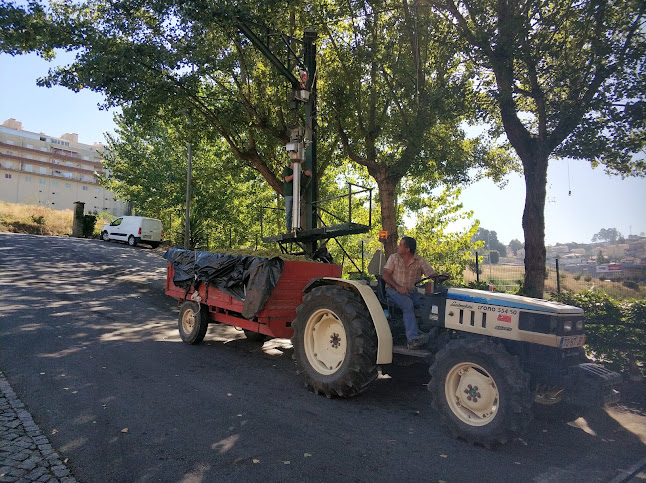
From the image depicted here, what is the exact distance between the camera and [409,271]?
5711 mm

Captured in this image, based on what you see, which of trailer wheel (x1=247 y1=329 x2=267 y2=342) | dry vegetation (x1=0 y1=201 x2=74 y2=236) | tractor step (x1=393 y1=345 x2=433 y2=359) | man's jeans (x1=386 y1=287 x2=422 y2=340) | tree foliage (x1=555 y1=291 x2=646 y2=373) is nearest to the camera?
tractor step (x1=393 y1=345 x2=433 y2=359)

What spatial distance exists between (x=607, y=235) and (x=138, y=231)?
23792 millimetres

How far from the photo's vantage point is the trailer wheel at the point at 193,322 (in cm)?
777

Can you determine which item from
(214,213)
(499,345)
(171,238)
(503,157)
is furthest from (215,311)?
(171,238)

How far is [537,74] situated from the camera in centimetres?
937

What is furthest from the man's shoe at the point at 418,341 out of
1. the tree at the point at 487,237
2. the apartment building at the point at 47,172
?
the apartment building at the point at 47,172

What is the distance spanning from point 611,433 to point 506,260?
8.22m

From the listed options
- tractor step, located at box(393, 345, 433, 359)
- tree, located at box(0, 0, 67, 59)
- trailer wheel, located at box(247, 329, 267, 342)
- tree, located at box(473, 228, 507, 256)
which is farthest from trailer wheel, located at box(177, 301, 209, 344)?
tree, located at box(473, 228, 507, 256)

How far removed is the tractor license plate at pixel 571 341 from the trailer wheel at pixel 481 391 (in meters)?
0.50

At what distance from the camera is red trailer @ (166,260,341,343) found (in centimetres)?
648

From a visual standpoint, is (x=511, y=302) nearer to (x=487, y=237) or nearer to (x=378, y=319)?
(x=378, y=319)

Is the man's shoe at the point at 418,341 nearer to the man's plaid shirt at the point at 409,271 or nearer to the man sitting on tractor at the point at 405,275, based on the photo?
the man sitting on tractor at the point at 405,275

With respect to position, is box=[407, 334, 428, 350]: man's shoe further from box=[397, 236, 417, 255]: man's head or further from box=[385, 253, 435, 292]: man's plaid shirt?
box=[397, 236, 417, 255]: man's head

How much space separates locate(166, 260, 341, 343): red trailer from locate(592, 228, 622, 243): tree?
18.1 ft
